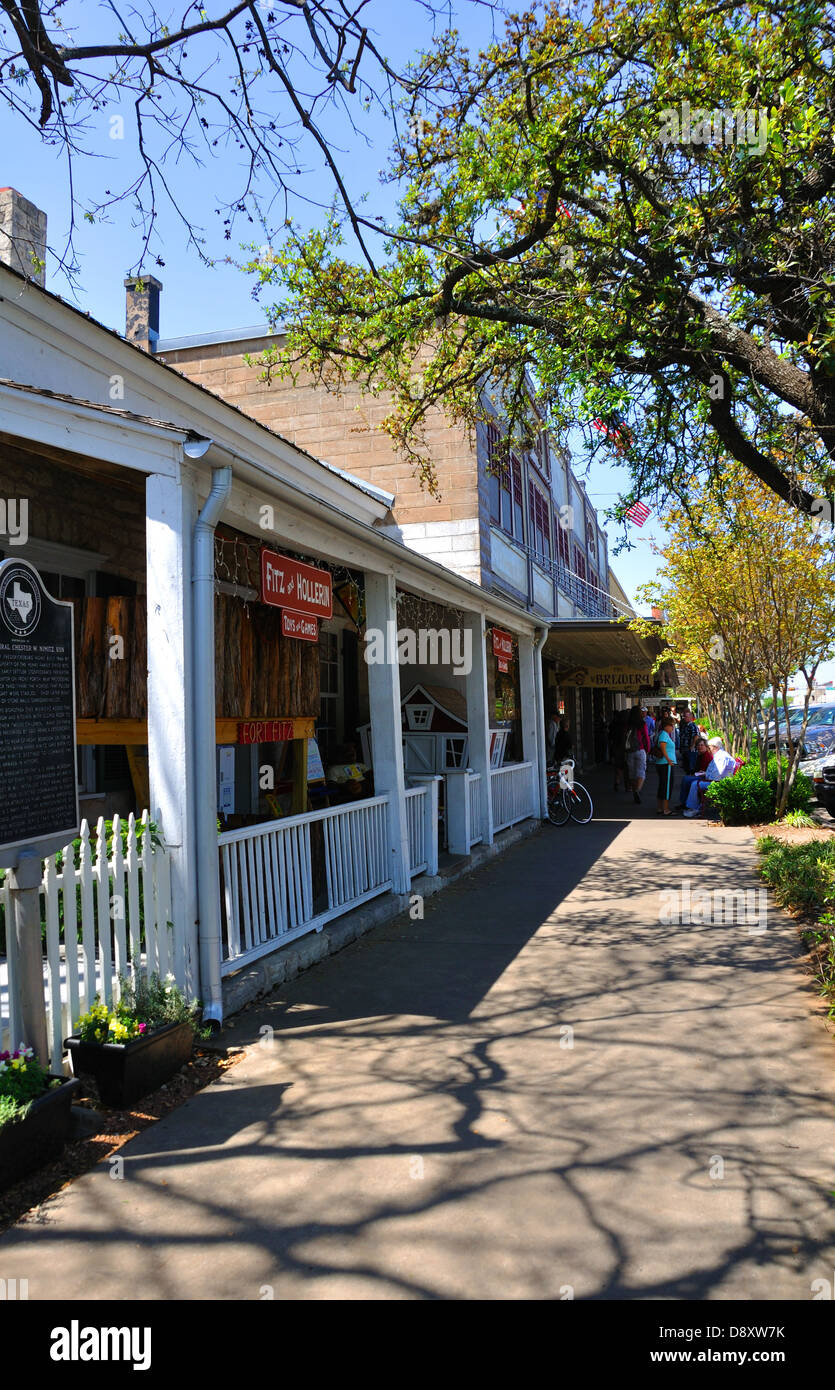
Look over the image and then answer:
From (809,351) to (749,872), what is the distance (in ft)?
21.0

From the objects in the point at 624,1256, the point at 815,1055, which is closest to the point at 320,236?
the point at 815,1055

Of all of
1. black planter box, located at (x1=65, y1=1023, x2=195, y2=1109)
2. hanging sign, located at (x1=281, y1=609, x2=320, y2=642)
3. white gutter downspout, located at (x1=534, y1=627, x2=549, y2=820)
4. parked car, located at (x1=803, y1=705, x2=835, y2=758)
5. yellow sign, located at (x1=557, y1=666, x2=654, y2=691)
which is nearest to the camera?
black planter box, located at (x1=65, y1=1023, x2=195, y2=1109)

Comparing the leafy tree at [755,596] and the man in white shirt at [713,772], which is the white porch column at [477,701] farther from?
the man in white shirt at [713,772]

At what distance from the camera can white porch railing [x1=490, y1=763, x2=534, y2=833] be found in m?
12.9

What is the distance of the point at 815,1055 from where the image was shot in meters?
4.87

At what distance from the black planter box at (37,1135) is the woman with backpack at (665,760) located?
14.0 metres

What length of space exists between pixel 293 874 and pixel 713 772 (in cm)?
→ 1068

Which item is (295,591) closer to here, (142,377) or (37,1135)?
(142,377)

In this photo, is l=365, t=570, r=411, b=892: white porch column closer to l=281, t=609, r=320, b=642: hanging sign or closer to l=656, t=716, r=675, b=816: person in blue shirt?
l=281, t=609, r=320, b=642: hanging sign

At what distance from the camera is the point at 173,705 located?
5062 mm

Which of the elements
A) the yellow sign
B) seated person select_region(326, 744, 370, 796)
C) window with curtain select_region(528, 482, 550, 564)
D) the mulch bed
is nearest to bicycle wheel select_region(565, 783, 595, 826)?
seated person select_region(326, 744, 370, 796)

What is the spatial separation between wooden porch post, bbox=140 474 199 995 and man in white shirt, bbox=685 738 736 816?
11.8 meters

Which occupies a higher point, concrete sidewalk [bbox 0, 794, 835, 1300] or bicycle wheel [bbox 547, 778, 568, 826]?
bicycle wheel [bbox 547, 778, 568, 826]
